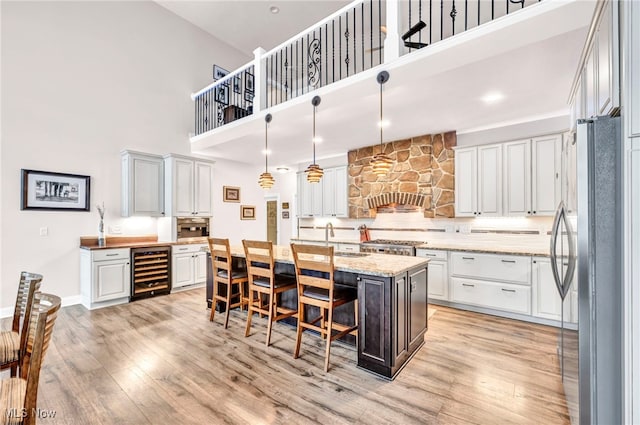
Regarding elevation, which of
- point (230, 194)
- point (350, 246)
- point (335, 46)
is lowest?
point (350, 246)

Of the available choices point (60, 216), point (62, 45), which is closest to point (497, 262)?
point (60, 216)

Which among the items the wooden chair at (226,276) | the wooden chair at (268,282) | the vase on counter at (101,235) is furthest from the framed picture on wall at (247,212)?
the wooden chair at (268,282)

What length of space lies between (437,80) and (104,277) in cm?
513

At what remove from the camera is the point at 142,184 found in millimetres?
5043

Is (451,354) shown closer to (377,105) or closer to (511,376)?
(511,376)

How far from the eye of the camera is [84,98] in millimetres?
4578

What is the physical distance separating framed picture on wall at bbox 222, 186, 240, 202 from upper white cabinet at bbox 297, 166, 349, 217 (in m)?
1.51

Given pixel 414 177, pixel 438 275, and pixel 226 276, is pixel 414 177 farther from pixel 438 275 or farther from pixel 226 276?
pixel 226 276

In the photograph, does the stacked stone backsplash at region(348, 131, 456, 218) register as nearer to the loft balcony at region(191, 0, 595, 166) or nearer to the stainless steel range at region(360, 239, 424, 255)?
the loft balcony at region(191, 0, 595, 166)

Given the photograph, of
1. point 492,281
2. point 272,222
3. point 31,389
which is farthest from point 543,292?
point 272,222

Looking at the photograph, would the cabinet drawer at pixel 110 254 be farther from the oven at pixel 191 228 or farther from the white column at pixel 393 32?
the white column at pixel 393 32

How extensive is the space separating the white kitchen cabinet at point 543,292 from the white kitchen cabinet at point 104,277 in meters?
5.65

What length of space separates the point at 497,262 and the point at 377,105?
99.3 inches

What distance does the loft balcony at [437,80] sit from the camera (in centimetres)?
232
